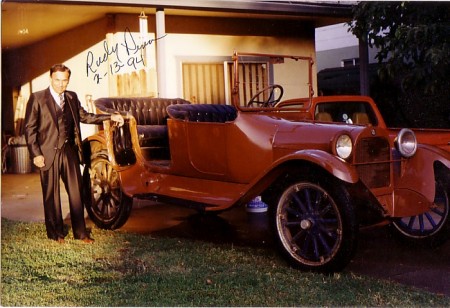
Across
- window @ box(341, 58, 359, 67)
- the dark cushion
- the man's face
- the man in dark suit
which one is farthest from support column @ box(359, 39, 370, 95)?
the man's face

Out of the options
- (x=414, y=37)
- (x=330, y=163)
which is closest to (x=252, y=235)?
(x=330, y=163)

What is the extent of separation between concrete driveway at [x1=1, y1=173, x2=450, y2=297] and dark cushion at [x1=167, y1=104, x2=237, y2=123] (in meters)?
1.12

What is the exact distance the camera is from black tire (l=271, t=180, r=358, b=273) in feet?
13.3

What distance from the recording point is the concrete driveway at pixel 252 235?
14.1 feet

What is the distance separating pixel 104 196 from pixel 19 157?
6731 mm

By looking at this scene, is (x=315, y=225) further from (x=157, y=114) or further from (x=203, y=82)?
(x=203, y=82)

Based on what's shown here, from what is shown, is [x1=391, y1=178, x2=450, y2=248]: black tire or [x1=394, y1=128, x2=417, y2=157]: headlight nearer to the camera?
[x1=394, y1=128, x2=417, y2=157]: headlight

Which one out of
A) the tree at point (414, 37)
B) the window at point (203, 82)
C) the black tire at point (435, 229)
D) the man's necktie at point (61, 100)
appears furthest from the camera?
the window at point (203, 82)

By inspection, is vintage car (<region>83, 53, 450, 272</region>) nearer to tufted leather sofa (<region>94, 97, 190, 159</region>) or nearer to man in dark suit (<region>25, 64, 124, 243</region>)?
tufted leather sofa (<region>94, 97, 190, 159</region>)

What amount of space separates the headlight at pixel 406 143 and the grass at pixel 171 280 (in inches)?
45.3

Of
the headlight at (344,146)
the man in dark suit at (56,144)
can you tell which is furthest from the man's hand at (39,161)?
the headlight at (344,146)

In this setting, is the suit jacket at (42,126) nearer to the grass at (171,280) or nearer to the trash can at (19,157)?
the grass at (171,280)

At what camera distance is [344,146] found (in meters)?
4.33
